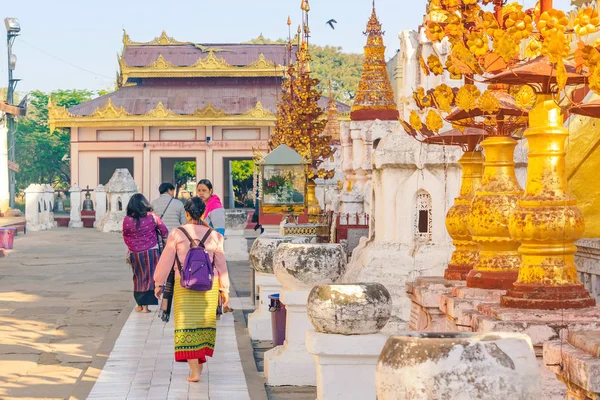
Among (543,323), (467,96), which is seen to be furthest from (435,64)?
(543,323)

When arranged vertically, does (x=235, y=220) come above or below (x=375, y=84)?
below

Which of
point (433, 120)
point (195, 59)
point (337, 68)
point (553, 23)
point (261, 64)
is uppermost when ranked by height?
point (337, 68)

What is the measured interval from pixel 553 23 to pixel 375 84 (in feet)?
49.7

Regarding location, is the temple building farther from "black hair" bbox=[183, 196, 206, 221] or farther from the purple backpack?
the purple backpack

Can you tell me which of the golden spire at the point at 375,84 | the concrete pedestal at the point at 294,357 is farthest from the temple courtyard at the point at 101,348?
the golden spire at the point at 375,84

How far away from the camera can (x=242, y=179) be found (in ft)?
190

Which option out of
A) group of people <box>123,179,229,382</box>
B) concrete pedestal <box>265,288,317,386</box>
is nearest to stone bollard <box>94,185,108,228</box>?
group of people <box>123,179,229,382</box>

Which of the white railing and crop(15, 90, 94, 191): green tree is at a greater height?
crop(15, 90, 94, 191): green tree

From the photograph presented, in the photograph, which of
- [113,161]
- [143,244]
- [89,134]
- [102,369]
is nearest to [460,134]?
[102,369]

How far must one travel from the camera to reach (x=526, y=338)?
4195 mm

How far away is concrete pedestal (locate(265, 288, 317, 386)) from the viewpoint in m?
9.11

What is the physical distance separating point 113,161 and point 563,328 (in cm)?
4918

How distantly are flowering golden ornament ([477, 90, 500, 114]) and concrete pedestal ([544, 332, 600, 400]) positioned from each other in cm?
217

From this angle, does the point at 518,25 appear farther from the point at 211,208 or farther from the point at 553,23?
the point at 211,208
